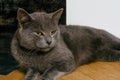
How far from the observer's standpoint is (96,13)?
6.68ft

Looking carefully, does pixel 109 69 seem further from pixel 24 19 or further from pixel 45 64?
pixel 24 19

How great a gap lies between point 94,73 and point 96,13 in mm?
541

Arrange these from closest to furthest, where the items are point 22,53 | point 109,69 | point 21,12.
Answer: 1. point 21,12
2. point 22,53
3. point 109,69

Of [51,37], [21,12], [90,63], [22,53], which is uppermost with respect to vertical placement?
[21,12]

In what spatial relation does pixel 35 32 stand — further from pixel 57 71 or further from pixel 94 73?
pixel 94 73

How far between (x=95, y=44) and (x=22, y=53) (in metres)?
0.52

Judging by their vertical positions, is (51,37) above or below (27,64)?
above

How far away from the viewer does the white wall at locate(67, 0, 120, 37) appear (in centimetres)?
201

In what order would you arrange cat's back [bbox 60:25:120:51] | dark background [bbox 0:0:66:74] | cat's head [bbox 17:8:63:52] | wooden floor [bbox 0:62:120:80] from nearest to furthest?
cat's head [bbox 17:8:63:52] < wooden floor [bbox 0:62:120:80] < cat's back [bbox 60:25:120:51] < dark background [bbox 0:0:66:74]

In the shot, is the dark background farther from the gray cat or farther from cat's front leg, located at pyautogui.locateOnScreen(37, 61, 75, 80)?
cat's front leg, located at pyautogui.locateOnScreen(37, 61, 75, 80)

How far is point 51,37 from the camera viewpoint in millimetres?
1527

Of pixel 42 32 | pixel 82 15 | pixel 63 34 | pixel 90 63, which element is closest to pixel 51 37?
pixel 42 32

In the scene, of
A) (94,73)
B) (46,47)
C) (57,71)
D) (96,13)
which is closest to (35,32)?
(46,47)

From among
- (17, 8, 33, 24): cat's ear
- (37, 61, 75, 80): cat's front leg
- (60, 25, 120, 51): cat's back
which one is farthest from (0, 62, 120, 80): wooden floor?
(17, 8, 33, 24): cat's ear
